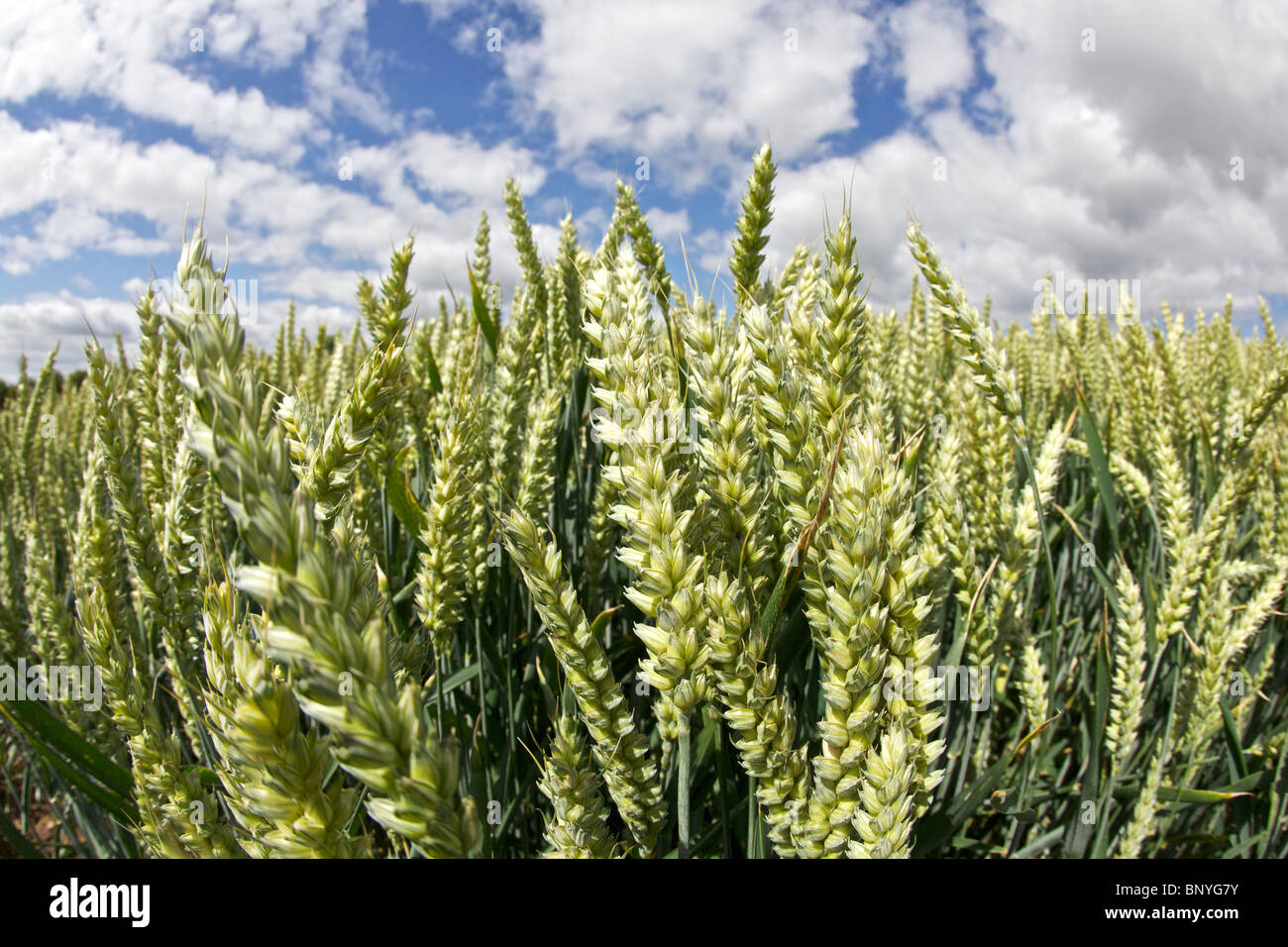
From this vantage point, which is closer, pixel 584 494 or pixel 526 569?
pixel 526 569

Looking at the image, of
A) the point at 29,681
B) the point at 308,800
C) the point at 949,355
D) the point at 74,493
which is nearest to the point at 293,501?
the point at 308,800

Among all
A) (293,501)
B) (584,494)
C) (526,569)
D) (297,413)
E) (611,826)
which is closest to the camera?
(293,501)

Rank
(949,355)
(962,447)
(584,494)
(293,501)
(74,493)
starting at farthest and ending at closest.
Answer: (74,493) < (949,355) < (584,494) < (962,447) < (293,501)

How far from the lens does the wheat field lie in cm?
63

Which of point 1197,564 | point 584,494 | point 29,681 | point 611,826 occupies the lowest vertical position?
point 611,826

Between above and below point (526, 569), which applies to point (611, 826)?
below

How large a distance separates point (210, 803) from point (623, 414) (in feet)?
2.64

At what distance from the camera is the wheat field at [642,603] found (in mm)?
627

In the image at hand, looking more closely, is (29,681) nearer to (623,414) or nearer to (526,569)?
(526,569)

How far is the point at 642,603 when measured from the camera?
0.91 m

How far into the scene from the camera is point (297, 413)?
1302 mm

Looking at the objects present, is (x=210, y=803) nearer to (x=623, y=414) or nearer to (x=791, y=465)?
(x=623, y=414)

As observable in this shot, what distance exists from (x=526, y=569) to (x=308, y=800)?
1.41 feet

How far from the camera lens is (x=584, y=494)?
7.63 ft
